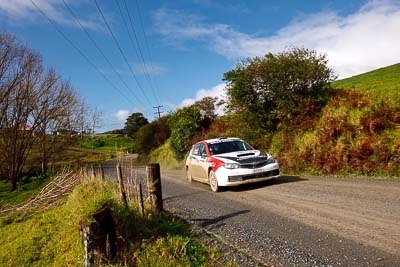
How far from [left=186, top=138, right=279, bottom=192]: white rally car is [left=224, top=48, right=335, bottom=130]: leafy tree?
4.54 meters

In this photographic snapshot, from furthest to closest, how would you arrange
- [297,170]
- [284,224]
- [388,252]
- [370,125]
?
[297,170] < [370,125] < [284,224] < [388,252]

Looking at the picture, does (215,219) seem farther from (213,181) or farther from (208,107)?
(208,107)

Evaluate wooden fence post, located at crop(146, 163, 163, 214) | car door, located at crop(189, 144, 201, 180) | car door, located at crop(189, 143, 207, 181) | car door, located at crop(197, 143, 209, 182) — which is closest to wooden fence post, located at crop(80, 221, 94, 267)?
wooden fence post, located at crop(146, 163, 163, 214)

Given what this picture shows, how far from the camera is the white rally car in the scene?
9.76 m

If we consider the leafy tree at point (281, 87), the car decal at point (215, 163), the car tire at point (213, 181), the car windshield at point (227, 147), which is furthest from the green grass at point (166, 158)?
the car decal at point (215, 163)

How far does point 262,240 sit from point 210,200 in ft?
13.0

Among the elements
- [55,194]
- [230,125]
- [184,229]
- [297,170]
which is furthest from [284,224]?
[230,125]

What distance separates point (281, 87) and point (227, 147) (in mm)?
5254

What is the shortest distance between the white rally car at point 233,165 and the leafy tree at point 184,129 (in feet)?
50.6

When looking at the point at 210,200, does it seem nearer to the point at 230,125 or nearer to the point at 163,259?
the point at 163,259

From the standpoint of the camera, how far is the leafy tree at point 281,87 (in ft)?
48.0

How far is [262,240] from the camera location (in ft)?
17.1

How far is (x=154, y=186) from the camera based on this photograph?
6922mm

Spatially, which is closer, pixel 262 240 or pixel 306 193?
pixel 262 240
